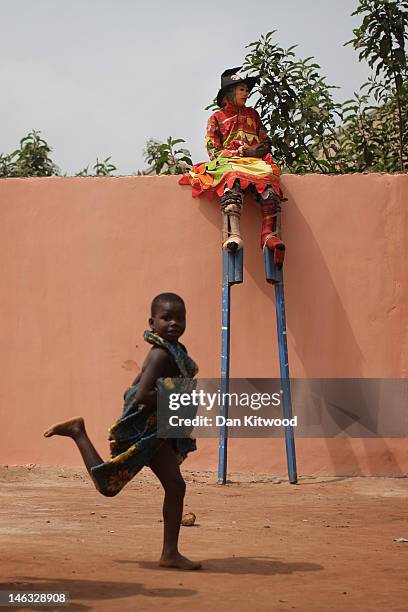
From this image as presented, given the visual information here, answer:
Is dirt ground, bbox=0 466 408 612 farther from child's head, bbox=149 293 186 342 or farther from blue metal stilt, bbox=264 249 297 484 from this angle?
child's head, bbox=149 293 186 342

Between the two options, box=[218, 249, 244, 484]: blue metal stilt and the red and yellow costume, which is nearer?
box=[218, 249, 244, 484]: blue metal stilt

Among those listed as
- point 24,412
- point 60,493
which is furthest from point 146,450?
point 24,412

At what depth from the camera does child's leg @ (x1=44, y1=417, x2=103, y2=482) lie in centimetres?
489

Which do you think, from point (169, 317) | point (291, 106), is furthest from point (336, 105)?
point (169, 317)

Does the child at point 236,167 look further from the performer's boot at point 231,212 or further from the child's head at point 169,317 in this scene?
the child's head at point 169,317

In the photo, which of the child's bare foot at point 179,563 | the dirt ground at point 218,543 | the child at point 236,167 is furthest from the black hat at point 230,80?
the child's bare foot at point 179,563

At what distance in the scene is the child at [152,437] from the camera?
493 cm

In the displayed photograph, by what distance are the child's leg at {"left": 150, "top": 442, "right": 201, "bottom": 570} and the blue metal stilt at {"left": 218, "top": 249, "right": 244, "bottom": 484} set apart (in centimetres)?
369

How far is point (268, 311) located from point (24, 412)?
2277 mm

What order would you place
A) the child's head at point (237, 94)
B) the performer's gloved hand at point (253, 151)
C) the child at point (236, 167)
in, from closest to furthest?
the child at point (236, 167) < the performer's gloved hand at point (253, 151) < the child's head at point (237, 94)

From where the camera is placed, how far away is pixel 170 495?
4.99 metres

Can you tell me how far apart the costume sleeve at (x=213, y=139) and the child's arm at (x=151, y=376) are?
15.4ft

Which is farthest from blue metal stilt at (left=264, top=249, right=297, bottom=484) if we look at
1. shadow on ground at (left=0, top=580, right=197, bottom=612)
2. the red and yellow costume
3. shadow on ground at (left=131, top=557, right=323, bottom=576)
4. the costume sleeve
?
shadow on ground at (left=0, top=580, right=197, bottom=612)

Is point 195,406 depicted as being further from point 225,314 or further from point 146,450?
point 225,314
